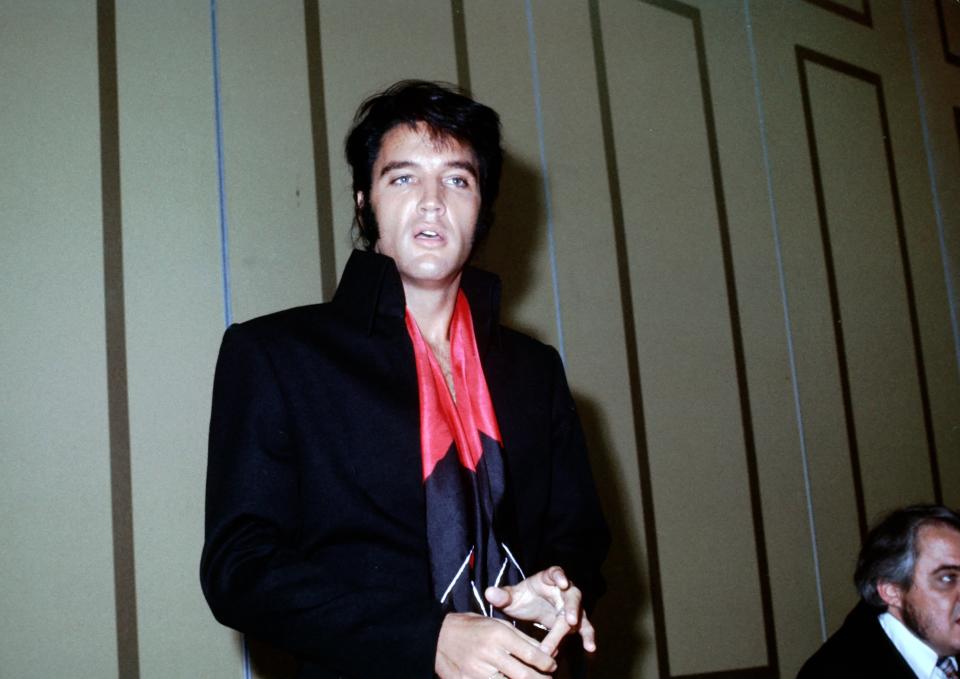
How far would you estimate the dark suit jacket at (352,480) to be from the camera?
1068 mm

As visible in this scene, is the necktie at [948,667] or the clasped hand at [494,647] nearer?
the clasped hand at [494,647]

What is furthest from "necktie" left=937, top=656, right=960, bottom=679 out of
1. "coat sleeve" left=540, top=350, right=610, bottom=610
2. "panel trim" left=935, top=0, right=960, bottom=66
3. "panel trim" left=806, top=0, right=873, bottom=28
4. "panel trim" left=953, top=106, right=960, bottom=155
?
"panel trim" left=935, top=0, right=960, bottom=66

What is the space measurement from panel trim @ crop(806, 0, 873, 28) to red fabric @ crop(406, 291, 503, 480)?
331 centimetres

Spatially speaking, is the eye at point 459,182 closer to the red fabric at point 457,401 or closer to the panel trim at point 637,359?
the red fabric at point 457,401

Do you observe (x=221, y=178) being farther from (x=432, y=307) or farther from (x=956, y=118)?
(x=956, y=118)

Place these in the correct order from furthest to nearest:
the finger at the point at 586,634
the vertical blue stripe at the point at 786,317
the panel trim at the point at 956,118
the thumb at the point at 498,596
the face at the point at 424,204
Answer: the panel trim at the point at 956,118 < the vertical blue stripe at the point at 786,317 < the face at the point at 424,204 < the finger at the point at 586,634 < the thumb at the point at 498,596

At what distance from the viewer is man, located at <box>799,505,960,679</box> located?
2.26 meters

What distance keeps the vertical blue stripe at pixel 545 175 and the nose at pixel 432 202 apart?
147cm

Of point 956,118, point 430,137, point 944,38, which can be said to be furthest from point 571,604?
point 944,38

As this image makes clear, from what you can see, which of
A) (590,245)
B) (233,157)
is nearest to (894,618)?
(590,245)

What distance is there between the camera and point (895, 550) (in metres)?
2.54

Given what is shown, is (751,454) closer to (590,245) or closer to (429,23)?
(590,245)

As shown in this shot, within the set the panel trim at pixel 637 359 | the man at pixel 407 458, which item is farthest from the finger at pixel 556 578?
the panel trim at pixel 637 359

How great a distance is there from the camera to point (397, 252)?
1.47 metres
